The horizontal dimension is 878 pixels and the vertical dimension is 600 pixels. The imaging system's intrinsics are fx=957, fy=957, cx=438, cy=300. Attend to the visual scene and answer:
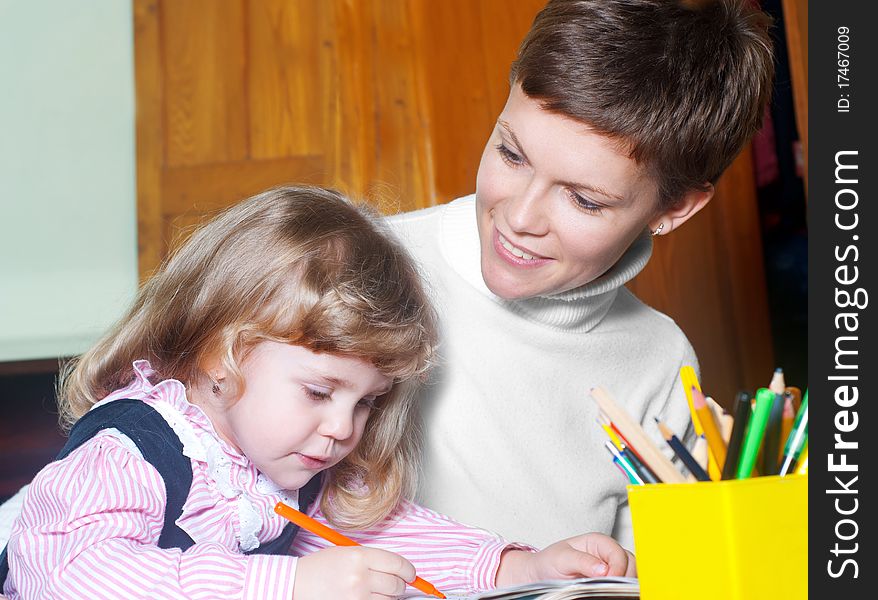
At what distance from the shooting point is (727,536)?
545mm

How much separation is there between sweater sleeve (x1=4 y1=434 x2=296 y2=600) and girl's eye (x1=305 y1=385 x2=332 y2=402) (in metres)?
0.14

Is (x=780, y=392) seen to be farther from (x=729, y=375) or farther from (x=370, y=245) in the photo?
(x=729, y=375)

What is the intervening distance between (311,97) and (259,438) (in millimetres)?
1705

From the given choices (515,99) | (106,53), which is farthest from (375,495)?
(106,53)

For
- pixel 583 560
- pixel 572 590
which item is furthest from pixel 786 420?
pixel 583 560

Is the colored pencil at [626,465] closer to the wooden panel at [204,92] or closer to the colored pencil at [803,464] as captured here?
the colored pencil at [803,464]

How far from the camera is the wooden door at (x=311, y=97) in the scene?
2324mm

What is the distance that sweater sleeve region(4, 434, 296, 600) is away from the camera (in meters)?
0.69

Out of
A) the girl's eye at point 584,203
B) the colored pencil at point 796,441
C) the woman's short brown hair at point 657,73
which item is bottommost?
the colored pencil at point 796,441

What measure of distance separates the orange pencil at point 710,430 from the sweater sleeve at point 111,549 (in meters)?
0.31

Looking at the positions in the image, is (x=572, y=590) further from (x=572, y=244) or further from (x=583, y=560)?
(x=572, y=244)

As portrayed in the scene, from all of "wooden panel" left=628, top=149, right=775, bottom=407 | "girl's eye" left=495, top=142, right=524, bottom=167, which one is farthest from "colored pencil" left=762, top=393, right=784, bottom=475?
"wooden panel" left=628, top=149, right=775, bottom=407

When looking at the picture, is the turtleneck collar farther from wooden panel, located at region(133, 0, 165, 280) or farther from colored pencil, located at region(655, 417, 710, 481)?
wooden panel, located at region(133, 0, 165, 280)

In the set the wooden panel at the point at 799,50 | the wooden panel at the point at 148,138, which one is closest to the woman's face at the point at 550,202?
the wooden panel at the point at 799,50
